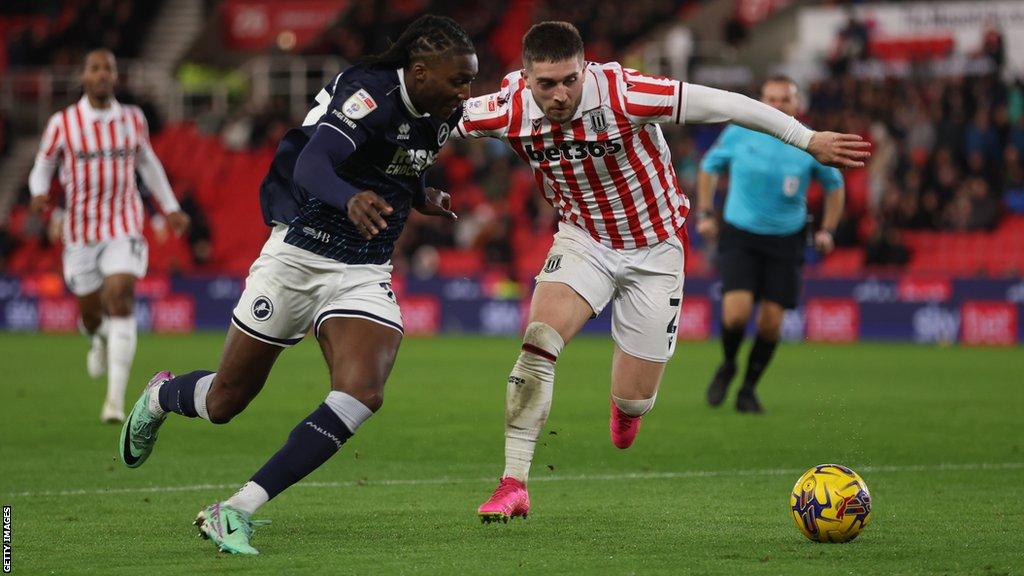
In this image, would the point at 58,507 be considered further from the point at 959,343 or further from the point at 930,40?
the point at 930,40

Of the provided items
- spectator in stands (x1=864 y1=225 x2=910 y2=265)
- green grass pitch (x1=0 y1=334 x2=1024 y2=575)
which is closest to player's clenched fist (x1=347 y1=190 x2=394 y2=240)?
green grass pitch (x1=0 y1=334 x2=1024 y2=575)

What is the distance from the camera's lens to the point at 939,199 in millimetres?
23047

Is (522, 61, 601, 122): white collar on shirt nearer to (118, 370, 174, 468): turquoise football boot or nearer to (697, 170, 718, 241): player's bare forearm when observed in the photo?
(118, 370, 174, 468): turquoise football boot

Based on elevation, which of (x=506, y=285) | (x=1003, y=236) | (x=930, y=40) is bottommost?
(x=506, y=285)

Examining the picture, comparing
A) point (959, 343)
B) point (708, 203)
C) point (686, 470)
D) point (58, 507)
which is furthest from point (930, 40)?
point (58, 507)

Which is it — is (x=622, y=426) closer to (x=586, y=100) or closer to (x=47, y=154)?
(x=586, y=100)

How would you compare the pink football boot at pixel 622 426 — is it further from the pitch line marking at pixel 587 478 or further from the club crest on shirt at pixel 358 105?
the club crest on shirt at pixel 358 105

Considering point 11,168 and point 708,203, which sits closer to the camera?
point 708,203

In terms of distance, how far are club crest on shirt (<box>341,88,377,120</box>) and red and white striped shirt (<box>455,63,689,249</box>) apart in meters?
1.06

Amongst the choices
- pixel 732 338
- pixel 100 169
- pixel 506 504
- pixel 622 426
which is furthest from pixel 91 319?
pixel 506 504

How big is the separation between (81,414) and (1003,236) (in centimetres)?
1543

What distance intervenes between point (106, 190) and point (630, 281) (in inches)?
211

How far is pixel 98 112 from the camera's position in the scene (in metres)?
11.5

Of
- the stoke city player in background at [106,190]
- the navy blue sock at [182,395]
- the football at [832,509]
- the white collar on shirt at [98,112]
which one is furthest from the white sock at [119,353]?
the football at [832,509]
